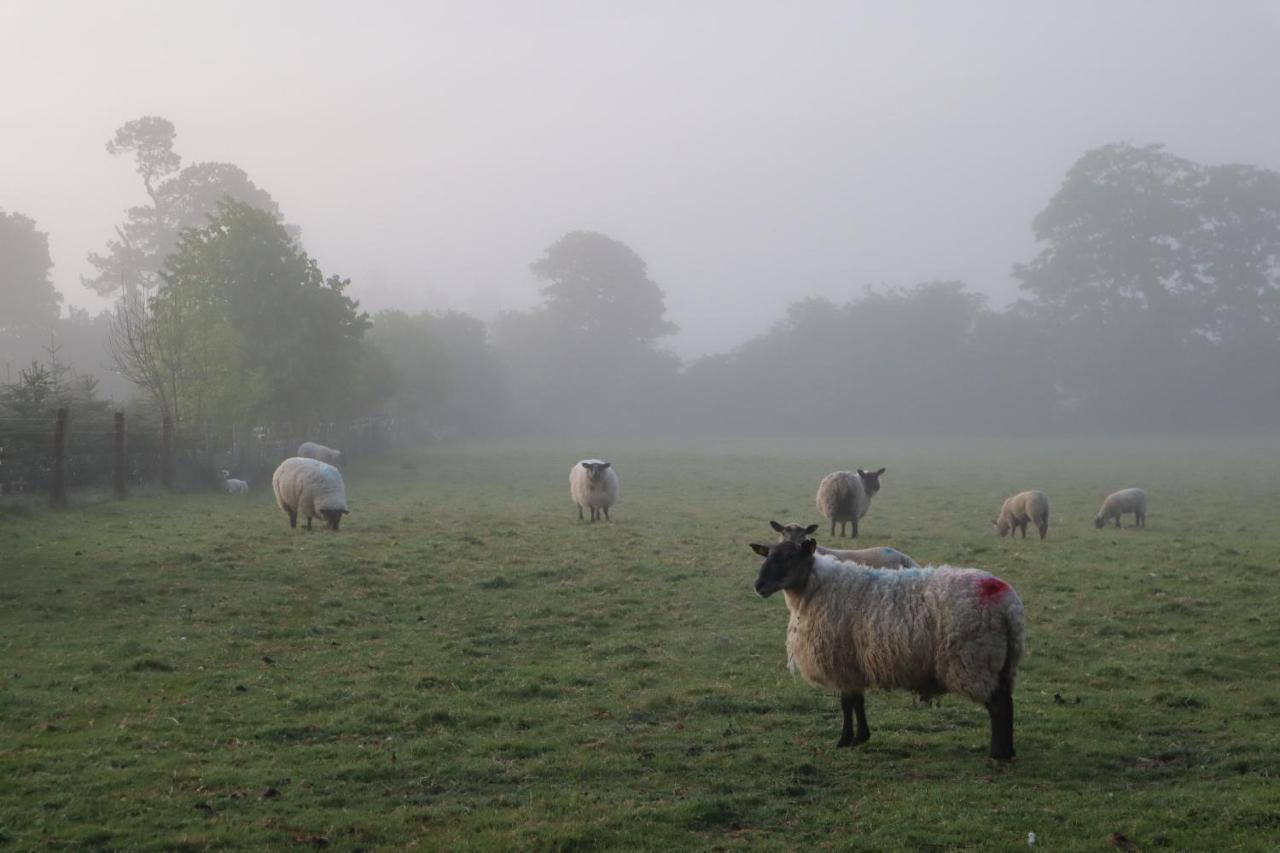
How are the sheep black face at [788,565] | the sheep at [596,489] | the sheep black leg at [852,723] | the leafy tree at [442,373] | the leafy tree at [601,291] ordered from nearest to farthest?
the sheep black leg at [852,723], the sheep black face at [788,565], the sheep at [596,489], the leafy tree at [442,373], the leafy tree at [601,291]

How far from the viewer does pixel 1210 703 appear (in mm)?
10016

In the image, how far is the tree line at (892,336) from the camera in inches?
3221

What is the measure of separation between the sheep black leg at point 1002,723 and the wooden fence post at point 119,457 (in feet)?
85.0

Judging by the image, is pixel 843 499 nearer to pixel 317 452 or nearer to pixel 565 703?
pixel 565 703

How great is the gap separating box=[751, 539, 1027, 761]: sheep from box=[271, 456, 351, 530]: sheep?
15.1 meters

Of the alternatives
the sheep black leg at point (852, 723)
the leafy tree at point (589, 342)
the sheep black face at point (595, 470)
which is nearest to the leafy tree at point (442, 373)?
the leafy tree at point (589, 342)

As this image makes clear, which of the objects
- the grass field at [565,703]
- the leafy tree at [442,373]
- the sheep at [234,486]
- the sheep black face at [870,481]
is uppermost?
the leafy tree at [442,373]

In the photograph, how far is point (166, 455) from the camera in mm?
31562

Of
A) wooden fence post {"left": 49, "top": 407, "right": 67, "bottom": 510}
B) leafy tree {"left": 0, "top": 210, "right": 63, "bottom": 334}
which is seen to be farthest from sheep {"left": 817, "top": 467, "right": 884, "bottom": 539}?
leafy tree {"left": 0, "top": 210, "right": 63, "bottom": 334}

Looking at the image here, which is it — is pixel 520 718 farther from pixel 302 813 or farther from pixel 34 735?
pixel 34 735

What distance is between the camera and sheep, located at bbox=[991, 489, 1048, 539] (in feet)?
79.7

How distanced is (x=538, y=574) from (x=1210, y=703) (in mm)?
10730

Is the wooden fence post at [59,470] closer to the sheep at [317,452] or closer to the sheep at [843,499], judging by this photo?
the sheep at [317,452]

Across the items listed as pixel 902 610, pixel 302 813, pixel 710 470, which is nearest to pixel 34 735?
pixel 302 813
